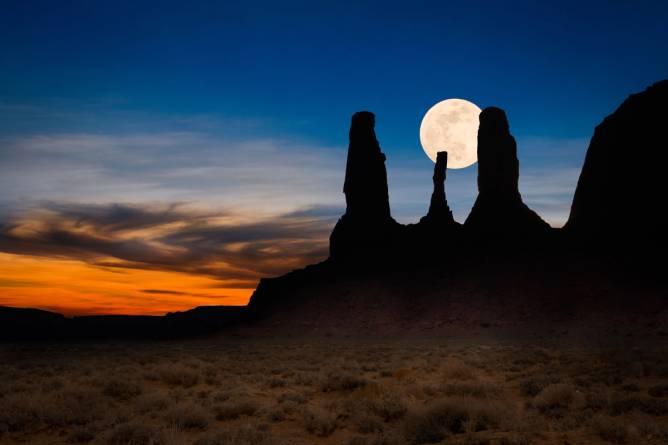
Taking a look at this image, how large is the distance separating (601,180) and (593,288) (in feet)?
67.2

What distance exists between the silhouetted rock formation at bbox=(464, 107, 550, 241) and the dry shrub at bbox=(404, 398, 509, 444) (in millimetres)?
62572

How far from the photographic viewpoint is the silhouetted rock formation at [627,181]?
64000 millimetres

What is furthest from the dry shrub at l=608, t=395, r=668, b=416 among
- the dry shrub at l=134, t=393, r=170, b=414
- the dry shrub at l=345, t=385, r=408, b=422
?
the dry shrub at l=134, t=393, r=170, b=414

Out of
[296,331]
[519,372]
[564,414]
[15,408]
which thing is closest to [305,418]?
[564,414]

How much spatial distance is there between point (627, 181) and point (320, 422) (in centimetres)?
6941

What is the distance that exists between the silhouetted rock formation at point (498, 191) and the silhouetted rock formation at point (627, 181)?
6.29m

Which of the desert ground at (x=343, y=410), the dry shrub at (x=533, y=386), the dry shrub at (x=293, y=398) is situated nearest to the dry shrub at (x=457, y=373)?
the desert ground at (x=343, y=410)

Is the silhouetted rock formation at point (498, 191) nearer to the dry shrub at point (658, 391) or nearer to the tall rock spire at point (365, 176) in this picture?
the tall rock spire at point (365, 176)

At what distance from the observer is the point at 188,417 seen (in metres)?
11.6

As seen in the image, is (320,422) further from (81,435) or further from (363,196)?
(363,196)

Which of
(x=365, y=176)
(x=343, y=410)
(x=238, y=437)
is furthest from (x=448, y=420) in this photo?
(x=365, y=176)

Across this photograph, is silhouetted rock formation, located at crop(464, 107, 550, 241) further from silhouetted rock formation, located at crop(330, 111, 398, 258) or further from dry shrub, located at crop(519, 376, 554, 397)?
dry shrub, located at crop(519, 376, 554, 397)

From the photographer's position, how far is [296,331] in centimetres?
6356

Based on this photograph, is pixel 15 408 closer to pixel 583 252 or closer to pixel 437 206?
pixel 583 252
